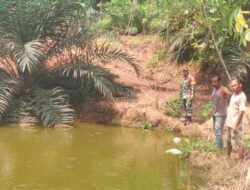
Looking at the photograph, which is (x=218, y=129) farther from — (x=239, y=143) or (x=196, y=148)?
(x=239, y=143)

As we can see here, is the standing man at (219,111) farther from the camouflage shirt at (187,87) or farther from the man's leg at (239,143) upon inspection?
the camouflage shirt at (187,87)

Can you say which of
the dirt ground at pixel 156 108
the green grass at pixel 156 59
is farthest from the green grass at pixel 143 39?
the green grass at pixel 156 59

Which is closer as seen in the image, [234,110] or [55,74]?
[234,110]

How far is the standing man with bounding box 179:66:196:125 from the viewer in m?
13.8

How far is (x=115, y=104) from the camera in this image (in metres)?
15.0

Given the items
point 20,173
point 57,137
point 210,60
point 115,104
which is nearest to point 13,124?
point 57,137

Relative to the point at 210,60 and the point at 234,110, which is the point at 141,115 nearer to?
the point at 210,60

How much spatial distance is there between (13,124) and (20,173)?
190 inches

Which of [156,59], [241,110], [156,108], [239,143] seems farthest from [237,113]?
[156,59]

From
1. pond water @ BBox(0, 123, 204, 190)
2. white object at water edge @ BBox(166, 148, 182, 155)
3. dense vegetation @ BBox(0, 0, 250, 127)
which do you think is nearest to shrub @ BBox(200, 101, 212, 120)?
dense vegetation @ BBox(0, 0, 250, 127)

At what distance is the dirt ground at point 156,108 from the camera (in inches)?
339

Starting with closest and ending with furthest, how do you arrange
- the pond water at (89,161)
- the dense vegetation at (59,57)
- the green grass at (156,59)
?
the pond water at (89,161) < the dense vegetation at (59,57) < the green grass at (156,59)

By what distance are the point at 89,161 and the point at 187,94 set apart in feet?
15.5

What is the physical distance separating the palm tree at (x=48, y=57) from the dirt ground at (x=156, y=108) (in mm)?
521
